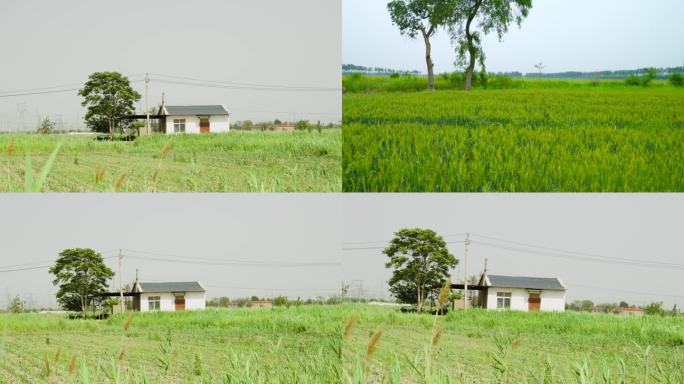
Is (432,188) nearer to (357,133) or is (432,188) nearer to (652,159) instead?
(357,133)

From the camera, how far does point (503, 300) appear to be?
7.37 meters

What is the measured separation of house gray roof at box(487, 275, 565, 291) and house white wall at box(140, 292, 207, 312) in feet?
8.89

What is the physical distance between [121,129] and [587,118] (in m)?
Answer: 5.26

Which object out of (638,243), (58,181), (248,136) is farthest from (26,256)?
(638,243)

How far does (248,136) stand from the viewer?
27.3ft

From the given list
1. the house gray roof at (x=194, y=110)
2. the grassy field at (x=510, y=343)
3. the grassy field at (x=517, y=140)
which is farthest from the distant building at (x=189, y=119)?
the grassy field at (x=510, y=343)

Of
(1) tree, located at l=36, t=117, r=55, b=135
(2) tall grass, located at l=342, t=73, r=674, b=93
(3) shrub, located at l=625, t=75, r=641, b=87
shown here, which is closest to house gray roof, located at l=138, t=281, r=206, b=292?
(1) tree, located at l=36, t=117, r=55, b=135

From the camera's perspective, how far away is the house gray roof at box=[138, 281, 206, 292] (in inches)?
283

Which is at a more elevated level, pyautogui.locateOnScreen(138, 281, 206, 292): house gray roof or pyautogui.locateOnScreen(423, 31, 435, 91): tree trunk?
pyautogui.locateOnScreen(423, 31, 435, 91): tree trunk

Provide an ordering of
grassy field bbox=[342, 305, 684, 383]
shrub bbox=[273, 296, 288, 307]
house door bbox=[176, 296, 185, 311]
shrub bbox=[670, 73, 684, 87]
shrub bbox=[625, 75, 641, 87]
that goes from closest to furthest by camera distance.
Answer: grassy field bbox=[342, 305, 684, 383]
house door bbox=[176, 296, 185, 311]
shrub bbox=[273, 296, 288, 307]
shrub bbox=[625, 75, 641, 87]
shrub bbox=[670, 73, 684, 87]

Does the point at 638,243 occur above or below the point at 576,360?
above

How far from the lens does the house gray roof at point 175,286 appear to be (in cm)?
718

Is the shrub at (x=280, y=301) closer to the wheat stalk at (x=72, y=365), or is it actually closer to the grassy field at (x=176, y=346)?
the grassy field at (x=176, y=346)

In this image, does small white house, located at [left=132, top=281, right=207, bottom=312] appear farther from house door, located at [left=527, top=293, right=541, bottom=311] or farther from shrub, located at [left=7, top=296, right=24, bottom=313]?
house door, located at [left=527, top=293, right=541, bottom=311]
